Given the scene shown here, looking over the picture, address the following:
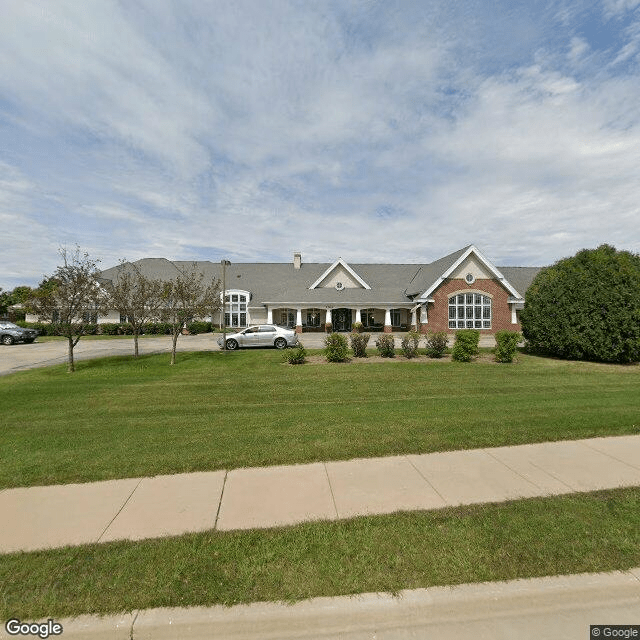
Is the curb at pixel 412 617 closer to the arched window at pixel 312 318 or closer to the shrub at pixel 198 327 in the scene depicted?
the shrub at pixel 198 327

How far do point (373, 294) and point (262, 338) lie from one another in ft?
50.1

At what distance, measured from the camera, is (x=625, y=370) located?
13.7 metres

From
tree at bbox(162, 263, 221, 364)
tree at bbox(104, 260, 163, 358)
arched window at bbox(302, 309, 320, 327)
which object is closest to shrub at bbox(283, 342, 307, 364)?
tree at bbox(162, 263, 221, 364)

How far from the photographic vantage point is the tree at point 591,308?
14.8m

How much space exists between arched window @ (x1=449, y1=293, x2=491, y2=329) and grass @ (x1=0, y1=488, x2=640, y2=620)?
27298 millimetres

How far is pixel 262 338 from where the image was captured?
21.2m

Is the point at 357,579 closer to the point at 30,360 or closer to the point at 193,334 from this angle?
the point at 30,360

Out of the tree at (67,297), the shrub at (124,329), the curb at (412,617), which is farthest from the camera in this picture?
the shrub at (124,329)

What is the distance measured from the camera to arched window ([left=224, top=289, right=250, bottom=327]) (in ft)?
120

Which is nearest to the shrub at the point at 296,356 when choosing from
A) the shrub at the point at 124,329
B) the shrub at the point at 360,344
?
the shrub at the point at 360,344

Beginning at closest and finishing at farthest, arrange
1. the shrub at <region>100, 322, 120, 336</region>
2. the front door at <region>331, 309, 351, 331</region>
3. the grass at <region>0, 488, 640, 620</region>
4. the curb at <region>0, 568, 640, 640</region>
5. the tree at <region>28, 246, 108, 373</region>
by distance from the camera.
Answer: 1. the curb at <region>0, 568, 640, 640</region>
2. the grass at <region>0, 488, 640, 620</region>
3. the tree at <region>28, 246, 108, 373</region>
4. the shrub at <region>100, 322, 120, 336</region>
5. the front door at <region>331, 309, 351, 331</region>

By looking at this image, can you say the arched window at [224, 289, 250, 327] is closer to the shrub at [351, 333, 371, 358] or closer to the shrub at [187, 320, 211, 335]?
the shrub at [187, 320, 211, 335]

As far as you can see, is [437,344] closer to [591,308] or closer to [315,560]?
[591,308]

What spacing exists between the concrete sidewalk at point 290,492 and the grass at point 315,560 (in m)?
0.28
